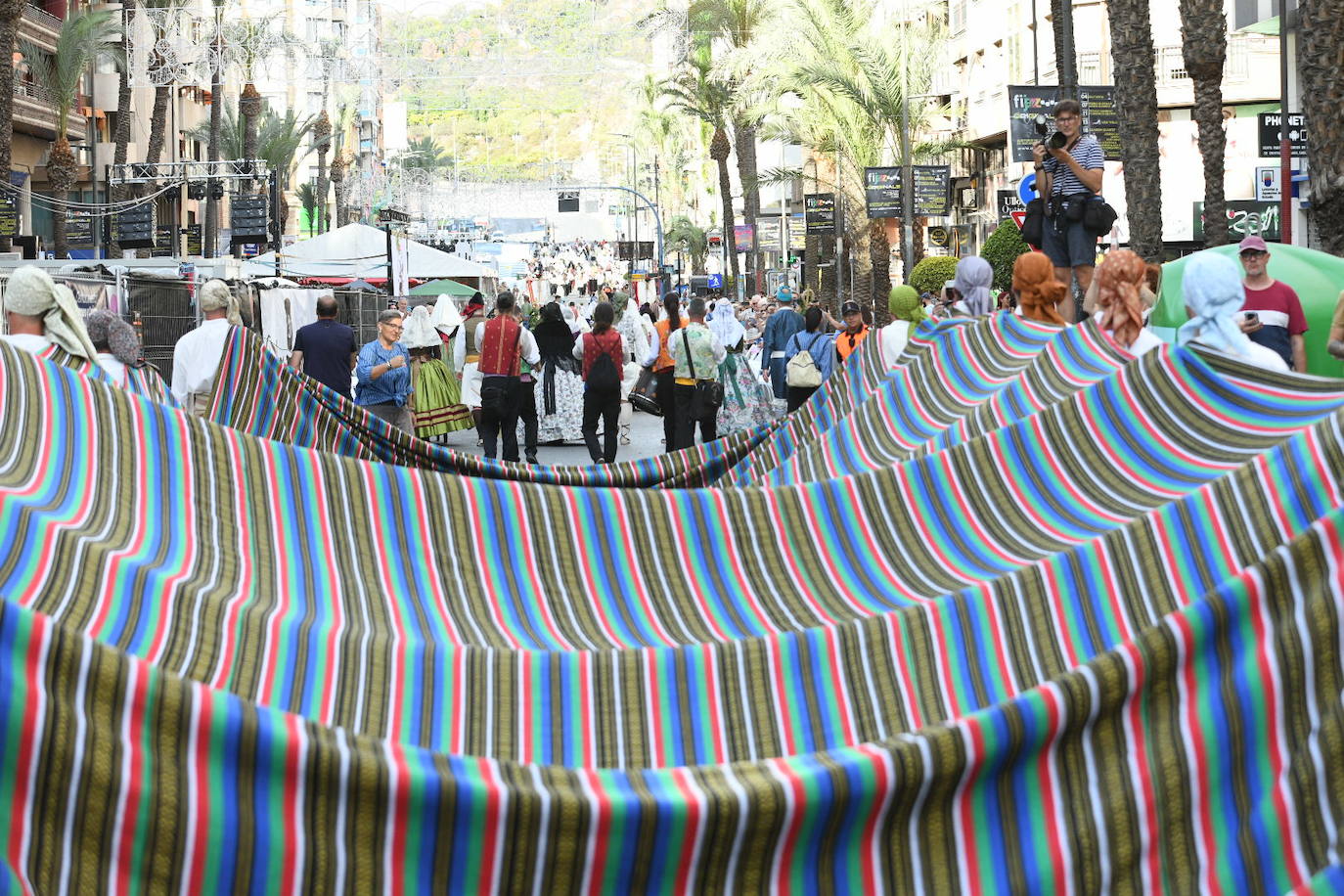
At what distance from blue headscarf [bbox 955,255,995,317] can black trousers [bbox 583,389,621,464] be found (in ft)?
23.7

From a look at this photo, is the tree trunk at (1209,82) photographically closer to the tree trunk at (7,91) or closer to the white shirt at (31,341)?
the white shirt at (31,341)

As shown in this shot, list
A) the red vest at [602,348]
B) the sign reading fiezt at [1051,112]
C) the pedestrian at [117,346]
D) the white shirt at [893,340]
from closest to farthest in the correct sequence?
the pedestrian at [117,346] → the white shirt at [893,340] → the red vest at [602,348] → the sign reading fiezt at [1051,112]

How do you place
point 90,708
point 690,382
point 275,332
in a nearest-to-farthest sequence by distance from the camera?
1. point 90,708
2. point 690,382
3. point 275,332

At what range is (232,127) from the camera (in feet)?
214

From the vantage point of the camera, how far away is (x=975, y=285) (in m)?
9.88

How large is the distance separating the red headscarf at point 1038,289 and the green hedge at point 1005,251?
2428 cm

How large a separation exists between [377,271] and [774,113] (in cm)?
1802

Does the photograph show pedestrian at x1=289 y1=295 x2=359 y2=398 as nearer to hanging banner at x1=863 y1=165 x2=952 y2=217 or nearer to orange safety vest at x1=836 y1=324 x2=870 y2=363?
orange safety vest at x1=836 y1=324 x2=870 y2=363

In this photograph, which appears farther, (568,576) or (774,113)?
(774,113)

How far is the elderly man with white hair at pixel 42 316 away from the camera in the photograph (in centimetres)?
741

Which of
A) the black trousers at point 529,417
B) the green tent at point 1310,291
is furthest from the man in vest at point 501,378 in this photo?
the green tent at point 1310,291

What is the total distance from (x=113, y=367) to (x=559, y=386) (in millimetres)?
11428

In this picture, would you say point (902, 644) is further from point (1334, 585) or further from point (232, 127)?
point (232, 127)

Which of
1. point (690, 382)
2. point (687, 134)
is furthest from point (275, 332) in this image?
point (687, 134)
